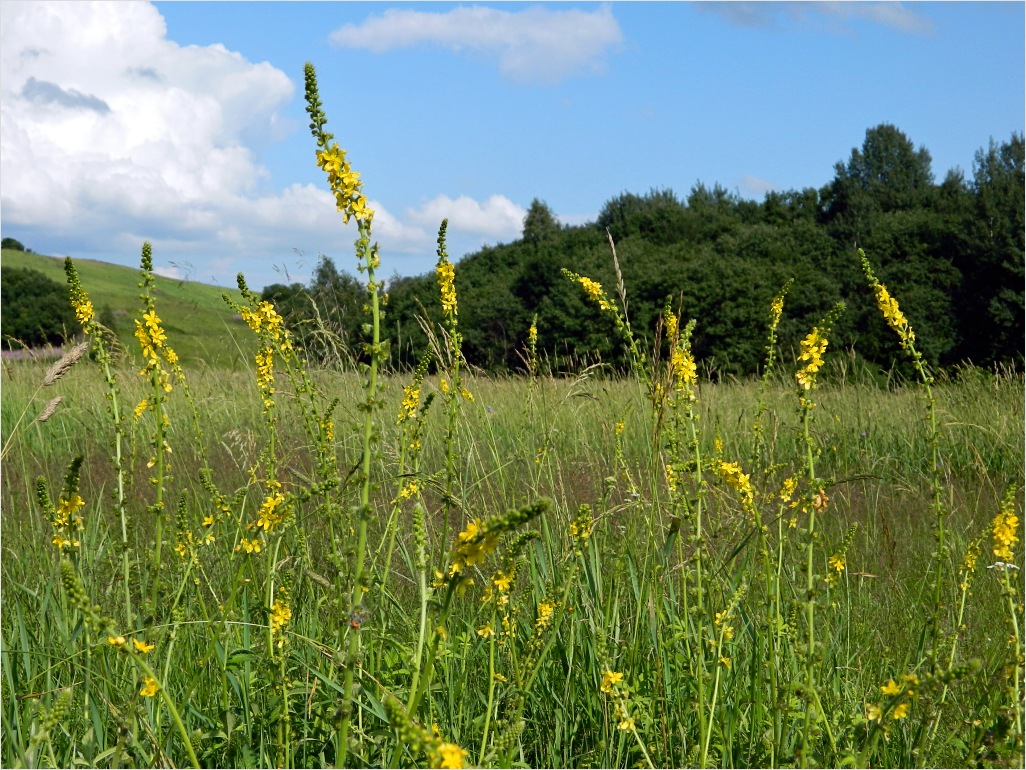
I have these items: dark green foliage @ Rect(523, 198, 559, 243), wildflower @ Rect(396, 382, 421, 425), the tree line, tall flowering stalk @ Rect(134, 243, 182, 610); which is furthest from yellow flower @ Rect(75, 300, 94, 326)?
dark green foliage @ Rect(523, 198, 559, 243)

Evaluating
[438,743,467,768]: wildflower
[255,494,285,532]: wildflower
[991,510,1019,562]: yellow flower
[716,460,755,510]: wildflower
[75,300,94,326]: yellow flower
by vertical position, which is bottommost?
[438,743,467,768]: wildflower

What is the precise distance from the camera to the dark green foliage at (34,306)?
96.1 ft

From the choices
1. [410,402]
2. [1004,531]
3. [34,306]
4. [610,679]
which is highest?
[34,306]

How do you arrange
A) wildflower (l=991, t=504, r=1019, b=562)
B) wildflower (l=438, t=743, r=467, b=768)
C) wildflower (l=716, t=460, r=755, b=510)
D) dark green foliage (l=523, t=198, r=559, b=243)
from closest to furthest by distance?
wildflower (l=438, t=743, r=467, b=768) → wildflower (l=991, t=504, r=1019, b=562) → wildflower (l=716, t=460, r=755, b=510) → dark green foliage (l=523, t=198, r=559, b=243)

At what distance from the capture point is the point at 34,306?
31.7m

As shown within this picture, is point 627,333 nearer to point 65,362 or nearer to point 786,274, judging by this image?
point 65,362

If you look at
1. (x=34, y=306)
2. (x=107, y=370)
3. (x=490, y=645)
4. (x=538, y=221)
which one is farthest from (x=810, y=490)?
(x=538, y=221)

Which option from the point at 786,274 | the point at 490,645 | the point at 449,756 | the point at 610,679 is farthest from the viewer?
the point at 786,274

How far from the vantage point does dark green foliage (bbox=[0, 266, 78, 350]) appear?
29.3m

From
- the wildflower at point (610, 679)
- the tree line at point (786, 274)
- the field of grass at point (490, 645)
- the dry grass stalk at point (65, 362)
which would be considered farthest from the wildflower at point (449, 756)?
the tree line at point (786, 274)

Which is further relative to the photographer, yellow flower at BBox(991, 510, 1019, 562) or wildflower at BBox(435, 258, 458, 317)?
wildflower at BBox(435, 258, 458, 317)

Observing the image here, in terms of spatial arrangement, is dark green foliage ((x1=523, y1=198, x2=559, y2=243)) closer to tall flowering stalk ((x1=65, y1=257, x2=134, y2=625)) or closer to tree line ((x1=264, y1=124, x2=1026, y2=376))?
→ tree line ((x1=264, y1=124, x2=1026, y2=376))

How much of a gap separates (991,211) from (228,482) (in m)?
33.1

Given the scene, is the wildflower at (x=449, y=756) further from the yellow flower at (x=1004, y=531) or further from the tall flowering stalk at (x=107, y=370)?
the yellow flower at (x=1004, y=531)
